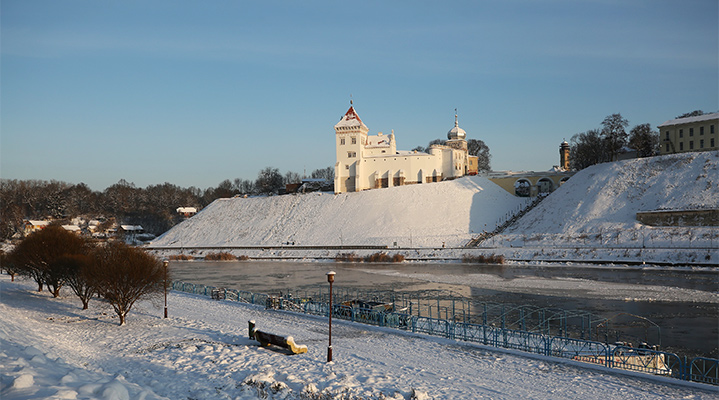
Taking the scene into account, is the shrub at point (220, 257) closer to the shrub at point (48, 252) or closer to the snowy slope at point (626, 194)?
the shrub at point (48, 252)

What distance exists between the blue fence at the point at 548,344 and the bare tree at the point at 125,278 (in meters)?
6.67

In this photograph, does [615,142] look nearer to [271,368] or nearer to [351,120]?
[351,120]

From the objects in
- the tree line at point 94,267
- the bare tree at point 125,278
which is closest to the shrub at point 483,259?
the tree line at point 94,267

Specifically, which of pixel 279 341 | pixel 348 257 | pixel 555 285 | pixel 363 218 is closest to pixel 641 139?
pixel 363 218

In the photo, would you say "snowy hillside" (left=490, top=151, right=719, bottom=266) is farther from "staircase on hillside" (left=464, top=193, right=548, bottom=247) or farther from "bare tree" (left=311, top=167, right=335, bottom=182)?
"bare tree" (left=311, top=167, right=335, bottom=182)

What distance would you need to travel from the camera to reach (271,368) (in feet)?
43.0

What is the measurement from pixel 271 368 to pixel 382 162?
6955 cm

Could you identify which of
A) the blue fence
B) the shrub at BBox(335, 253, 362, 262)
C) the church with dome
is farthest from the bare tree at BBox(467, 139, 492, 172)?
the blue fence

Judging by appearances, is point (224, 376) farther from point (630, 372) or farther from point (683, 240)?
point (683, 240)

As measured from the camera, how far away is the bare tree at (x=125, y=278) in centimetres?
2030

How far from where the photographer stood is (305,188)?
90.5 meters

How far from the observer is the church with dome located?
80.0 m

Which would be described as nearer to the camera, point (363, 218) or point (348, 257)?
point (348, 257)

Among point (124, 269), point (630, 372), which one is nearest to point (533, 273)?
point (630, 372)
